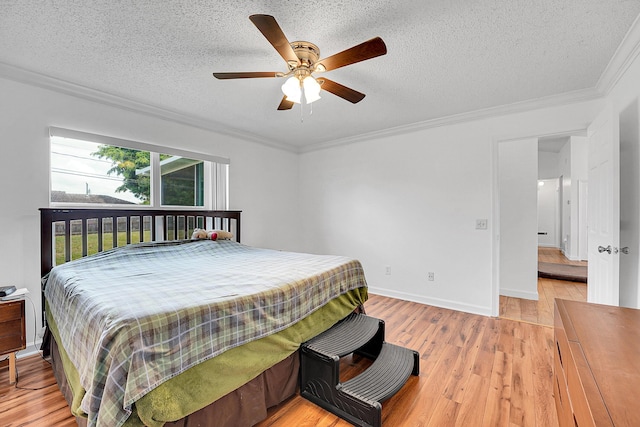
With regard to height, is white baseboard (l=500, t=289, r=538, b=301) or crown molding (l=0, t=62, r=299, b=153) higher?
crown molding (l=0, t=62, r=299, b=153)

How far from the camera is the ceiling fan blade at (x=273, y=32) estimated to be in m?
1.29

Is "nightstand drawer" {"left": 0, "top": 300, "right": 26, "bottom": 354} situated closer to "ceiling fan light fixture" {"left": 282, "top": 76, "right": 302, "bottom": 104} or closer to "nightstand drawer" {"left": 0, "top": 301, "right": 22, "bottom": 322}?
"nightstand drawer" {"left": 0, "top": 301, "right": 22, "bottom": 322}

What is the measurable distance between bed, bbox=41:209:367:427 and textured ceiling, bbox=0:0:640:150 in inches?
51.8

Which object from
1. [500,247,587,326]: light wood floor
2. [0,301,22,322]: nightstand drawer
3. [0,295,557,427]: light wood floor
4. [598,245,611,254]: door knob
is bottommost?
[0,295,557,427]: light wood floor

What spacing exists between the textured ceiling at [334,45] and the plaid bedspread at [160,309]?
Answer: 1.58 m

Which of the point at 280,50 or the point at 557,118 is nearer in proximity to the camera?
the point at 280,50

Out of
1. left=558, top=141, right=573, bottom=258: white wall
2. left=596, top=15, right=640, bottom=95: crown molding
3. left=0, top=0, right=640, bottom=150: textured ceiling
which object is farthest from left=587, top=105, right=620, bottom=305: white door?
left=558, top=141, right=573, bottom=258: white wall

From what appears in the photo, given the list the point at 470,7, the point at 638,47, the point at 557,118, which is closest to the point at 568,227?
the point at 557,118

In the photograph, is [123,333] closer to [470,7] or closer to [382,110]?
[470,7]

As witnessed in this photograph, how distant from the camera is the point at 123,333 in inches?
44.5

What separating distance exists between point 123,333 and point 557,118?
385cm

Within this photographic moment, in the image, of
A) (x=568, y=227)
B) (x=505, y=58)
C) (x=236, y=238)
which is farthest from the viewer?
(x=568, y=227)

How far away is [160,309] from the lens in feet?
4.18

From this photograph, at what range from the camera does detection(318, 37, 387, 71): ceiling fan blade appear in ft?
4.79
